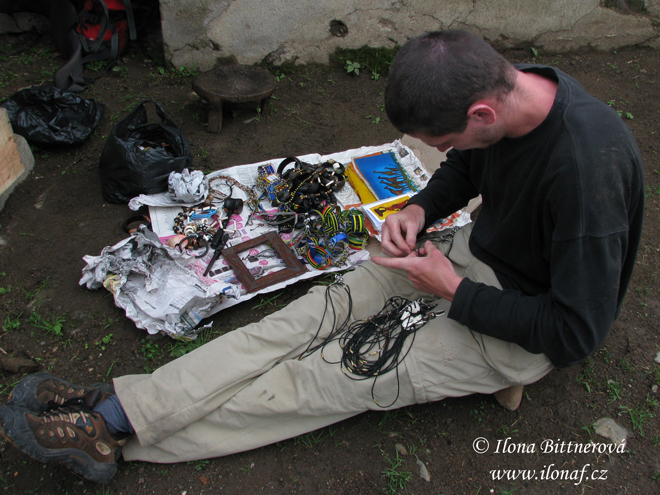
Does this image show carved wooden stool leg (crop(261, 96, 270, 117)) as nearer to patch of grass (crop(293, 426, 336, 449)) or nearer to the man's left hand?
the man's left hand

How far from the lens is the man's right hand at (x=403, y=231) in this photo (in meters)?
2.38

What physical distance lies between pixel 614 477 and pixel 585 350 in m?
0.97

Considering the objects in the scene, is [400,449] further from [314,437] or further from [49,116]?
[49,116]

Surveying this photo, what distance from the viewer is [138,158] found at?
3449mm

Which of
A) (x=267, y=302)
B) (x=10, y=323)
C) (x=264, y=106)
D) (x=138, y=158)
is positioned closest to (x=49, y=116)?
(x=138, y=158)

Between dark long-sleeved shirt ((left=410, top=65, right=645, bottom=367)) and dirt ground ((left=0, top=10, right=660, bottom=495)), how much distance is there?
29.5 inches

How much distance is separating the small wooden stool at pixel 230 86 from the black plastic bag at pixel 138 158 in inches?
23.0

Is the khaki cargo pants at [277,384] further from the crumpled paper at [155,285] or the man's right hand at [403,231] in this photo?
the crumpled paper at [155,285]

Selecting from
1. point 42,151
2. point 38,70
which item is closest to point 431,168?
point 42,151

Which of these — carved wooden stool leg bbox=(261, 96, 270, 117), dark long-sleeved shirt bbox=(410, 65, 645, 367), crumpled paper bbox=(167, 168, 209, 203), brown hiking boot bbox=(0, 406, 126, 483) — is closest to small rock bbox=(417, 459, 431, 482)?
dark long-sleeved shirt bbox=(410, 65, 645, 367)

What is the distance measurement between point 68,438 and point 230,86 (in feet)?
10.7

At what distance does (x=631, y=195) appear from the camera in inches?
63.9

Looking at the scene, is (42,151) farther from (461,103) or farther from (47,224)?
(461,103)

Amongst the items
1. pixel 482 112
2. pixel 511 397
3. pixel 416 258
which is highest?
pixel 482 112
